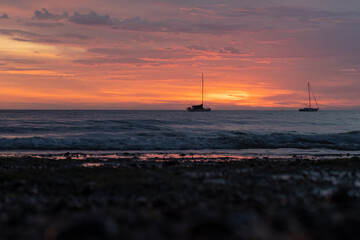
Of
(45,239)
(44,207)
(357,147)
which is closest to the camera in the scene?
(45,239)

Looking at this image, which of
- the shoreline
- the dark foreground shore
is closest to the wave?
the shoreline

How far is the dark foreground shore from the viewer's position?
370 centimetres

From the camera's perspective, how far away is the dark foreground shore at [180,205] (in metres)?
3.70

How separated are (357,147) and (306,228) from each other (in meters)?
27.2

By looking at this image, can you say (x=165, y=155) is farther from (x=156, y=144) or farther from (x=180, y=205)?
(x=180, y=205)

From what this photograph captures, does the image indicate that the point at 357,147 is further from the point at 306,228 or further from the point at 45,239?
the point at 45,239

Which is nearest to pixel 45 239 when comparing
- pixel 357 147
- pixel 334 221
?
pixel 334 221

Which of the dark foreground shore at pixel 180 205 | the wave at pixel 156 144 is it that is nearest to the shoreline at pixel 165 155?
the wave at pixel 156 144

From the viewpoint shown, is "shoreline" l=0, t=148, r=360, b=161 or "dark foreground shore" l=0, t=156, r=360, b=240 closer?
"dark foreground shore" l=0, t=156, r=360, b=240

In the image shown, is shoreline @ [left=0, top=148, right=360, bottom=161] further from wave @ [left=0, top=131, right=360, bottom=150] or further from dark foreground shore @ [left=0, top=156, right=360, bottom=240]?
dark foreground shore @ [left=0, top=156, right=360, bottom=240]

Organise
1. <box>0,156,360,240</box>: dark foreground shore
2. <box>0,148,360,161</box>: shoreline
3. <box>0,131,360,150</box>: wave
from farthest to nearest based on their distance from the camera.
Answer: <box>0,131,360,150</box>: wave → <box>0,148,360,161</box>: shoreline → <box>0,156,360,240</box>: dark foreground shore

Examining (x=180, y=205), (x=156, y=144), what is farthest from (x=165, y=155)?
(x=180, y=205)

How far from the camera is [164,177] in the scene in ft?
32.5

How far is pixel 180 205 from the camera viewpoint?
246 inches
